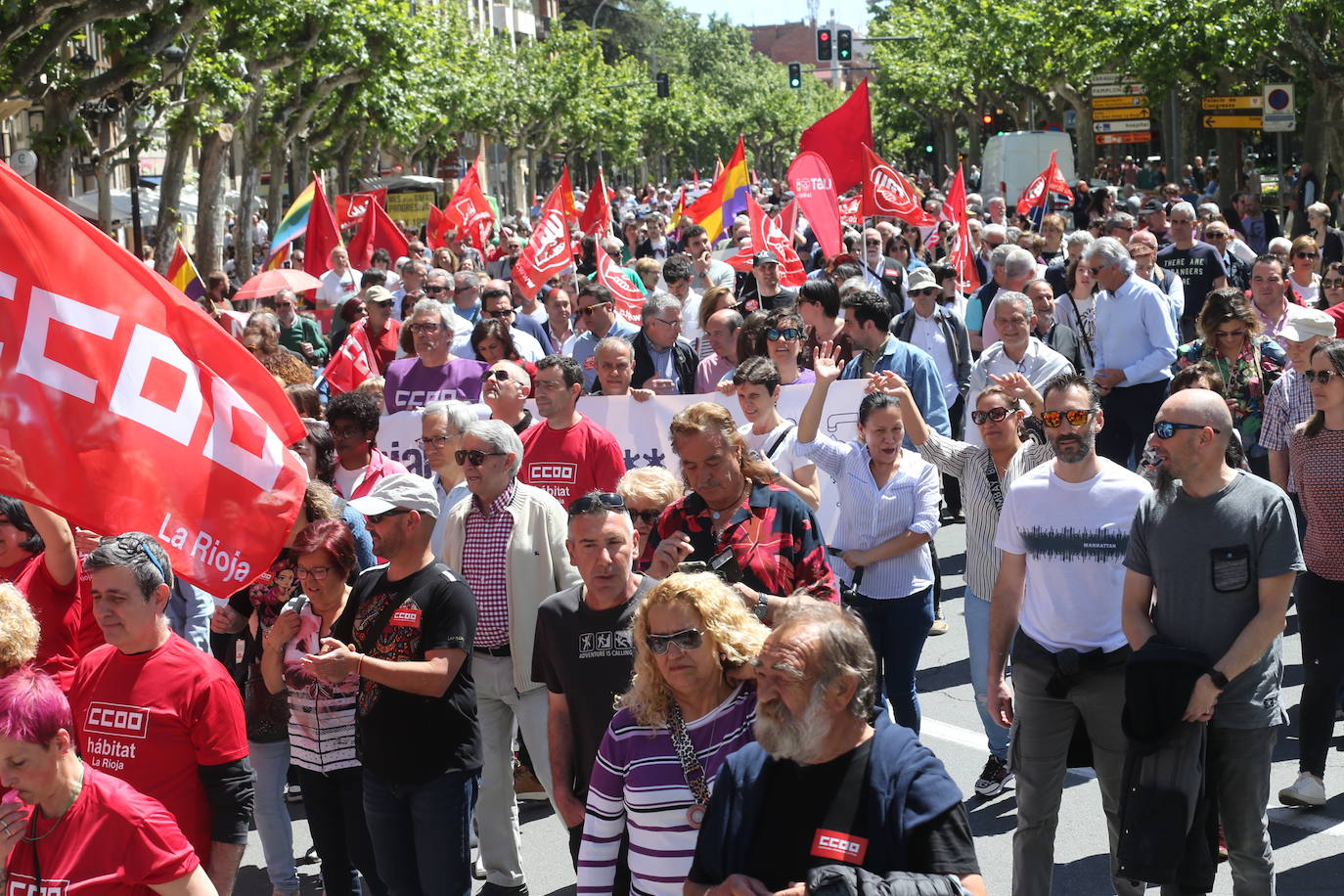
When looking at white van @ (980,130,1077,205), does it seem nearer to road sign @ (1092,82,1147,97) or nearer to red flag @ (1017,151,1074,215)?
road sign @ (1092,82,1147,97)

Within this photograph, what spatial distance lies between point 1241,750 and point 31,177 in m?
27.7

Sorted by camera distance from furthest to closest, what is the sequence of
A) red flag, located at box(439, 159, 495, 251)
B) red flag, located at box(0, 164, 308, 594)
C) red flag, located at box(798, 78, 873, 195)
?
red flag, located at box(439, 159, 495, 251) → red flag, located at box(798, 78, 873, 195) → red flag, located at box(0, 164, 308, 594)

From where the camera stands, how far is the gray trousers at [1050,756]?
5.35 metres

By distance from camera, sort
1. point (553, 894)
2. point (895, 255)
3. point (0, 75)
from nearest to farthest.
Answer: point (553, 894) → point (895, 255) → point (0, 75)

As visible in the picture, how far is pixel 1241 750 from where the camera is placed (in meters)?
5.05

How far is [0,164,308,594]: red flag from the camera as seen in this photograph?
4.80 metres

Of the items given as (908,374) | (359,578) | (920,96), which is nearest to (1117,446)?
(908,374)

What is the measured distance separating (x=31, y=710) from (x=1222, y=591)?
3.31 metres

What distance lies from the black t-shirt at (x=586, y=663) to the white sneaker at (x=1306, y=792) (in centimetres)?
293

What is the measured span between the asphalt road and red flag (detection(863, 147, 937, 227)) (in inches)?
357

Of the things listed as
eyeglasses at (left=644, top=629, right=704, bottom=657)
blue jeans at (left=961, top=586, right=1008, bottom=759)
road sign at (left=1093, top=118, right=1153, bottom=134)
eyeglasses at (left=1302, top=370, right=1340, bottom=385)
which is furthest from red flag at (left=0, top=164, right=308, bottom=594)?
road sign at (left=1093, top=118, right=1153, bottom=134)

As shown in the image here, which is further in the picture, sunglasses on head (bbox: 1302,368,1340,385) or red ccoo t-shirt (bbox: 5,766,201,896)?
sunglasses on head (bbox: 1302,368,1340,385)

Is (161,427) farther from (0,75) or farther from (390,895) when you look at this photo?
(0,75)

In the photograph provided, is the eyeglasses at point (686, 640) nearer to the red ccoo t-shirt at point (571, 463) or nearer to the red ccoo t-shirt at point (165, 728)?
the red ccoo t-shirt at point (165, 728)
